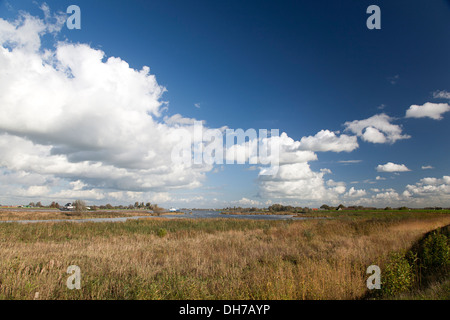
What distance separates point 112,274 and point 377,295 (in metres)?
9.22

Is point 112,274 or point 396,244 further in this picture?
point 396,244

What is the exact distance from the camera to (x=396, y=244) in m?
13.7

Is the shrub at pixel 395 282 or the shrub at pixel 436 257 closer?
the shrub at pixel 395 282

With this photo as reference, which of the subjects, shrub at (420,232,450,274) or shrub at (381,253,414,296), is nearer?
shrub at (381,253,414,296)

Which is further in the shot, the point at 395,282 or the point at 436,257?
the point at 436,257
